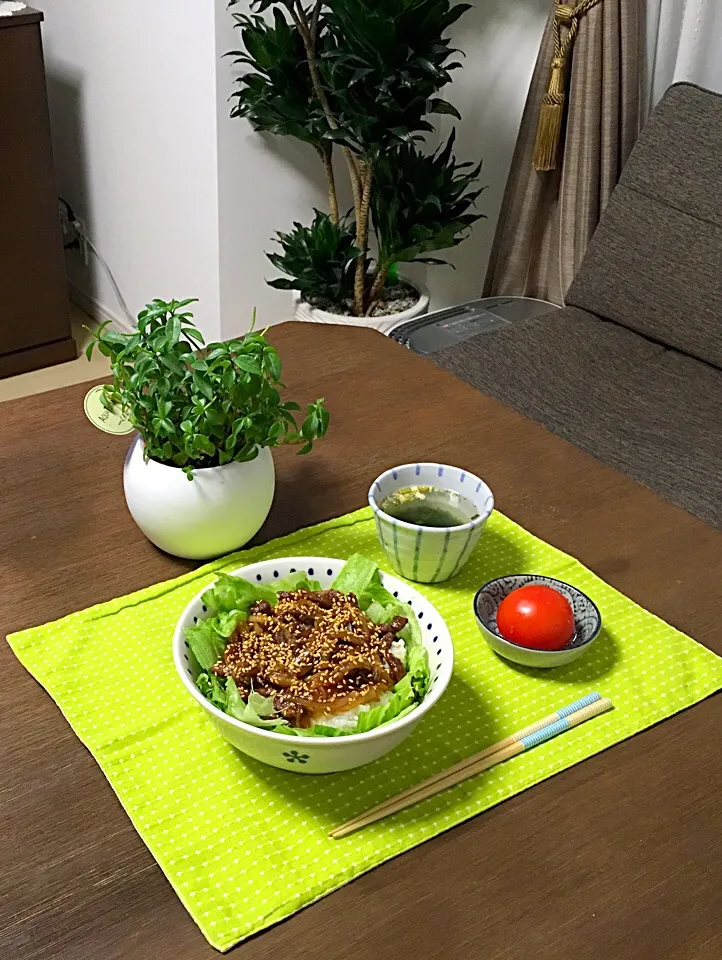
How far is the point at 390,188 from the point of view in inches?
81.2

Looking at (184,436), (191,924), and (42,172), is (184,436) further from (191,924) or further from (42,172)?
(42,172)

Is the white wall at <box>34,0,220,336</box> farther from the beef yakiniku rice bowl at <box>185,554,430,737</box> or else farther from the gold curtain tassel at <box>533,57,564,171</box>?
the beef yakiniku rice bowl at <box>185,554,430,737</box>

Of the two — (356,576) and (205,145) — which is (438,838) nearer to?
→ (356,576)

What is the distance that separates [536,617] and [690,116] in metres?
1.30

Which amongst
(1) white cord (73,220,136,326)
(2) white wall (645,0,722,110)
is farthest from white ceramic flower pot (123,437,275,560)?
(1) white cord (73,220,136,326)

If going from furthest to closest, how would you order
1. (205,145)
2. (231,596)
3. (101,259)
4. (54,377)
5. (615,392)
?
1. (101,259)
2. (54,377)
3. (205,145)
4. (615,392)
5. (231,596)

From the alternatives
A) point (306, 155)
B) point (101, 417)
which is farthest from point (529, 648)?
point (306, 155)

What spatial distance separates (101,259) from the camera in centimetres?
293

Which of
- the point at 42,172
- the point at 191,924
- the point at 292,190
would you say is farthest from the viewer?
the point at 42,172

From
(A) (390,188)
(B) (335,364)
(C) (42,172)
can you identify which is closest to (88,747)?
(B) (335,364)

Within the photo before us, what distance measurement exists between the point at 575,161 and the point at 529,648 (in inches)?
61.2

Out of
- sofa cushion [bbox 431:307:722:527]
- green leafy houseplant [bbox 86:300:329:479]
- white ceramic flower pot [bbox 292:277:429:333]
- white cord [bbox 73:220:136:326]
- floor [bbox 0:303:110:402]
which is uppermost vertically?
green leafy houseplant [bbox 86:300:329:479]

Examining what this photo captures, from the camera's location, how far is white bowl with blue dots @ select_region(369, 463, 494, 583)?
0.94 meters

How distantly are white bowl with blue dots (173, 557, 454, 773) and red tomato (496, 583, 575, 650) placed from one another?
9cm
